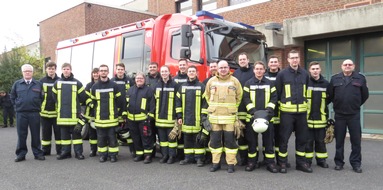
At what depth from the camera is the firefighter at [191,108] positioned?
582 cm

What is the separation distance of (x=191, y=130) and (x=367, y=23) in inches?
242

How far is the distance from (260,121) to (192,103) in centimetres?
128

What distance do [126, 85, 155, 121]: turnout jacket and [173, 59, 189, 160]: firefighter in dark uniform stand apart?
537 mm

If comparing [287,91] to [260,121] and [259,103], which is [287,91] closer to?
[259,103]

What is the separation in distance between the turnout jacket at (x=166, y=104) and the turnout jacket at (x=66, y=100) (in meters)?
1.47

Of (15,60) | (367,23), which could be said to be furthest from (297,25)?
(15,60)

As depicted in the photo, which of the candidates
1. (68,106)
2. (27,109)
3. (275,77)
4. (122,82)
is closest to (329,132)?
(275,77)

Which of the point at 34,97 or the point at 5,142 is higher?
the point at 34,97

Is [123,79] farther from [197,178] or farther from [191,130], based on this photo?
[197,178]

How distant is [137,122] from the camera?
20.4 ft

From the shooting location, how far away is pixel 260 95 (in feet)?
17.7

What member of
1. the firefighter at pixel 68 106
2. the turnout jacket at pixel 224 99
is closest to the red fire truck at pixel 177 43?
the turnout jacket at pixel 224 99

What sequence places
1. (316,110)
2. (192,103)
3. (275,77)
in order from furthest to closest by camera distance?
(192,103) → (275,77) → (316,110)

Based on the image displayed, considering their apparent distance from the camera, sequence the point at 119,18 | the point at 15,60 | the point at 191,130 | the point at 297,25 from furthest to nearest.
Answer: the point at 119,18 → the point at 15,60 → the point at 297,25 → the point at 191,130
